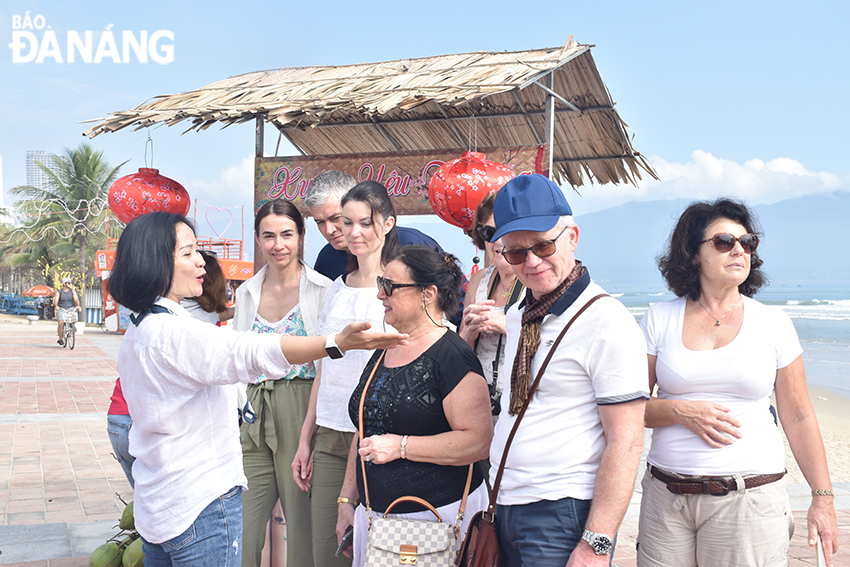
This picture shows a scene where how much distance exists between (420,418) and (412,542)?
384mm

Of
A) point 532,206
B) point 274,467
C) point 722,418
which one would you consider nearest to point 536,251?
point 532,206

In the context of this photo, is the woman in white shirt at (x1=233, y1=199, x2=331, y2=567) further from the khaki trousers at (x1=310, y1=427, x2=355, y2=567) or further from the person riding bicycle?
the person riding bicycle

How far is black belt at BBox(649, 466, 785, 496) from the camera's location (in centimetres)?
209

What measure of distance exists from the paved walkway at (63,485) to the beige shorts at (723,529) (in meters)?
2.09

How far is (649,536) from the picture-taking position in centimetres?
224

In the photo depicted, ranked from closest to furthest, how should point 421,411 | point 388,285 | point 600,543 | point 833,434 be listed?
point 600,543 < point 421,411 < point 388,285 < point 833,434

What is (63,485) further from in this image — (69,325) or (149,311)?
(69,325)

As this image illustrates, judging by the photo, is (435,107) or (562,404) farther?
(435,107)

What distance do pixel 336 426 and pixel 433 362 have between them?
77cm

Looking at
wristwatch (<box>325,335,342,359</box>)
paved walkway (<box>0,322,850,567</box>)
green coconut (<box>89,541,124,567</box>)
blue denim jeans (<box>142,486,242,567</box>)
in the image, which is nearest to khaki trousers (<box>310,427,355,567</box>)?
blue denim jeans (<box>142,486,242,567</box>)

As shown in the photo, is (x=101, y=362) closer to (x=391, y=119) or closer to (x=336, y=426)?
(x=391, y=119)

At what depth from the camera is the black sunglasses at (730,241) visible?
222 cm

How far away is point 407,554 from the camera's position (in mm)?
2074

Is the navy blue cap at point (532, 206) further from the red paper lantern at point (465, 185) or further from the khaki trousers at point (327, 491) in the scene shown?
the red paper lantern at point (465, 185)
